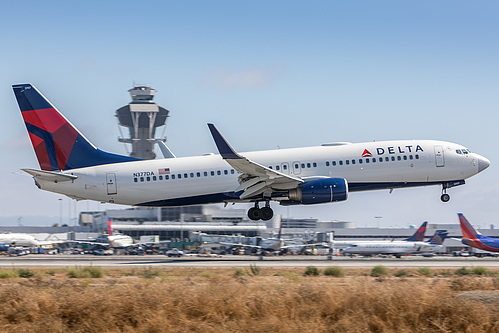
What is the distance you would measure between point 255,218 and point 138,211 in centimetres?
7934

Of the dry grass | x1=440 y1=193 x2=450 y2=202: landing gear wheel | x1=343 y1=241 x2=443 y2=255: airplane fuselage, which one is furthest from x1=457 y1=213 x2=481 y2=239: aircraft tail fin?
the dry grass

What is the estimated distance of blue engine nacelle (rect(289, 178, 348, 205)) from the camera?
38469 mm

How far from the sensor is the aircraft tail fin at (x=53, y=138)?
131 ft

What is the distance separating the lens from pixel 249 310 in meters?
19.2

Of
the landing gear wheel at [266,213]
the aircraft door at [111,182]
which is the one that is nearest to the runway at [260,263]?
the landing gear wheel at [266,213]

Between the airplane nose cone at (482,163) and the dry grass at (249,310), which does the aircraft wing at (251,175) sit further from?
the dry grass at (249,310)

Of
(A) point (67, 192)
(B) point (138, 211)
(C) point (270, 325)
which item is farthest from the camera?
(B) point (138, 211)

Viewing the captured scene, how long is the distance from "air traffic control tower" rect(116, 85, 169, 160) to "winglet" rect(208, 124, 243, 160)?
12917 centimetres

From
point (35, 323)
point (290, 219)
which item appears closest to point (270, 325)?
point (35, 323)

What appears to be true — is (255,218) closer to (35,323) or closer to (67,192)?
(67,192)

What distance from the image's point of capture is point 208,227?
95375mm

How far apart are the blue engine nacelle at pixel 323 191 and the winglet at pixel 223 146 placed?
5310mm

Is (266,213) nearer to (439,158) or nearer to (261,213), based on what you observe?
(261,213)

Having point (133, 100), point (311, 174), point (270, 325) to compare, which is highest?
point (133, 100)
